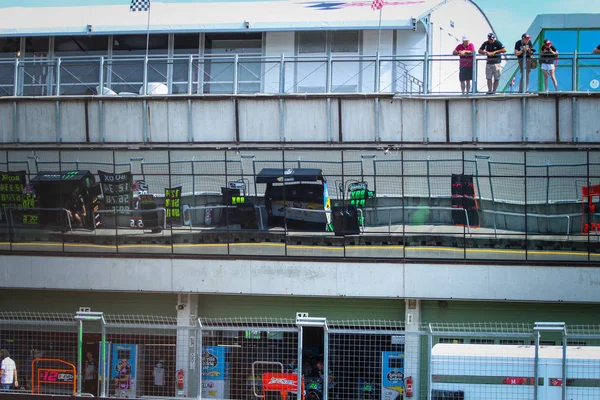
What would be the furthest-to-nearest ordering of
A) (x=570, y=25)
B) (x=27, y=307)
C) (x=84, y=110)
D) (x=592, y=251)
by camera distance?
(x=570, y=25)
(x=84, y=110)
(x=27, y=307)
(x=592, y=251)

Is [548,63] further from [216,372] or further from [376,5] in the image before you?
[216,372]

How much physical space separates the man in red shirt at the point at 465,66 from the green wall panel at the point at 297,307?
6.34 m

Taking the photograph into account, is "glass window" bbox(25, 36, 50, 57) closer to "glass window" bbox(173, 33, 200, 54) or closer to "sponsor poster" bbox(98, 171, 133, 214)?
"glass window" bbox(173, 33, 200, 54)

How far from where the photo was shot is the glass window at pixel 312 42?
94.0 ft

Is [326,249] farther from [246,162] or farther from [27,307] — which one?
[27,307]

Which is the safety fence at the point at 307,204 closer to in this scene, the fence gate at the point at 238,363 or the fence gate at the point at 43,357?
the fence gate at the point at 238,363

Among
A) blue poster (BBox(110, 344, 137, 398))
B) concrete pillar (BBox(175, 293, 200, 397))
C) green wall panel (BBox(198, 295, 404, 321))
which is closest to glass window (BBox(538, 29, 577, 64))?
green wall panel (BBox(198, 295, 404, 321))

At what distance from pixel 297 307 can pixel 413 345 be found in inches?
152

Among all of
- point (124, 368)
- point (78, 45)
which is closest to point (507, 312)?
point (124, 368)

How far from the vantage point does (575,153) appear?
23328 millimetres

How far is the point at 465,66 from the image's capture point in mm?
22906

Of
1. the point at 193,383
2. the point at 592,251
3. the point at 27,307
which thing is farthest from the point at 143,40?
the point at 592,251

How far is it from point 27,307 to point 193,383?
548 centimetres

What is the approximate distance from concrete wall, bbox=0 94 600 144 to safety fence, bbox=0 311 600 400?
5326 millimetres
